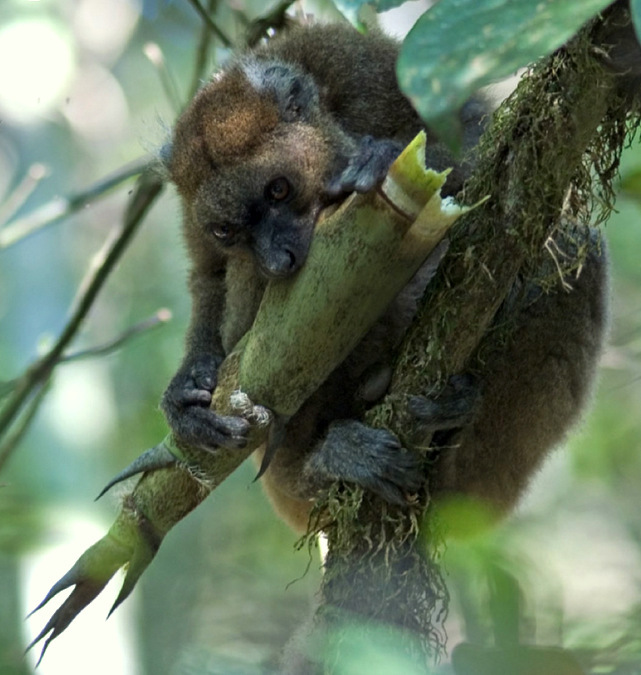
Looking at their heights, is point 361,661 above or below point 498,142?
above

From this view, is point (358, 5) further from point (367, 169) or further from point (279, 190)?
point (279, 190)

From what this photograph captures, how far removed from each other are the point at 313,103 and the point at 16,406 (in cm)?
205

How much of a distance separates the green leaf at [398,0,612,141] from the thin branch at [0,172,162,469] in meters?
3.42

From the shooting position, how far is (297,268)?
12.0ft

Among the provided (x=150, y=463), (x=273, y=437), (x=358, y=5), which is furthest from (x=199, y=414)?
(x=358, y=5)

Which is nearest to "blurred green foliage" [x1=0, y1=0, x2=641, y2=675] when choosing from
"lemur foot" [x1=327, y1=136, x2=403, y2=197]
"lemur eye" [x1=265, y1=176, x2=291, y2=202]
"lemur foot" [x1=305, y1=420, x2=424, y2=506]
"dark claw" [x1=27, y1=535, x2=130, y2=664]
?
"dark claw" [x1=27, y1=535, x2=130, y2=664]

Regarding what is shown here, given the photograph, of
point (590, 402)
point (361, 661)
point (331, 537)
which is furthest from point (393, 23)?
point (361, 661)

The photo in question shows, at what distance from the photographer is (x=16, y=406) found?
4824 mm

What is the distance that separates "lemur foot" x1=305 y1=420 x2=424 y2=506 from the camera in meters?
3.57

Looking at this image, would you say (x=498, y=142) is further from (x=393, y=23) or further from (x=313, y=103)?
(x=393, y=23)

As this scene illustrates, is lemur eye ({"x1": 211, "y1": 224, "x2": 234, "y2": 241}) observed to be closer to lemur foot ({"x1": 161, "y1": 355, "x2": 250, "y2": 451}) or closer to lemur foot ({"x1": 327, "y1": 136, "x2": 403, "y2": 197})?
lemur foot ({"x1": 161, "y1": 355, "x2": 250, "y2": 451})

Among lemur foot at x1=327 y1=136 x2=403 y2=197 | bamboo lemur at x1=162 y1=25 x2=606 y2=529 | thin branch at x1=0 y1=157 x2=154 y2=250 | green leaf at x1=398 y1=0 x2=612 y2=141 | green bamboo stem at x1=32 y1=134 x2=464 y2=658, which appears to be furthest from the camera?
thin branch at x1=0 y1=157 x2=154 y2=250

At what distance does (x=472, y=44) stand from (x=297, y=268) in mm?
1938

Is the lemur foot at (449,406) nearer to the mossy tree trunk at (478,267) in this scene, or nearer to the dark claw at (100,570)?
the mossy tree trunk at (478,267)
